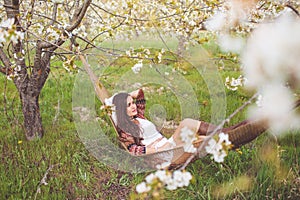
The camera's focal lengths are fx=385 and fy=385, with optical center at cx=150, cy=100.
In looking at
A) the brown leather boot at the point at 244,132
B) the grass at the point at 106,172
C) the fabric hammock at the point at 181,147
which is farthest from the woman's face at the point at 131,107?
the brown leather boot at the point at 244,132

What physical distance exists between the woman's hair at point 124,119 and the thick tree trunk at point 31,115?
766 mm

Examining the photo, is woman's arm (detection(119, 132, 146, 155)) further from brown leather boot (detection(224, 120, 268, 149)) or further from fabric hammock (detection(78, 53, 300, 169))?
brown leather boot (detection(224, 120, 268, 149))

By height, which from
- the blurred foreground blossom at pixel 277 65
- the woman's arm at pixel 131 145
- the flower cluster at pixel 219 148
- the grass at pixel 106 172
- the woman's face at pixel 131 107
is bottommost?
the grass at pixel 106 172

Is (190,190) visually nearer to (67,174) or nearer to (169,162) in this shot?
(169,162)

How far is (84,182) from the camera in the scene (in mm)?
2777

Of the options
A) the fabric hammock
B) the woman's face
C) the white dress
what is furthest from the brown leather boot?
the woman's face

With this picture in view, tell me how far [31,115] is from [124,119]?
886 millimetres

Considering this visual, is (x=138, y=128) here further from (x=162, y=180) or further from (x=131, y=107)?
(x=162, y=180)

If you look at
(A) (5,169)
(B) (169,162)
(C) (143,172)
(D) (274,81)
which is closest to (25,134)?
(A) (5,169)

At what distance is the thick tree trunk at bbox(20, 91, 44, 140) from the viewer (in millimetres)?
3334

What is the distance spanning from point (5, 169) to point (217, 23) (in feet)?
8.45

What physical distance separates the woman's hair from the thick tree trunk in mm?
766

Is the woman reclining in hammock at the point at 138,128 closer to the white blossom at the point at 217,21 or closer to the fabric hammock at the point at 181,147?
the fabric hammock at the point at 181,147

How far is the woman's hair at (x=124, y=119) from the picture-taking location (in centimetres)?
306
